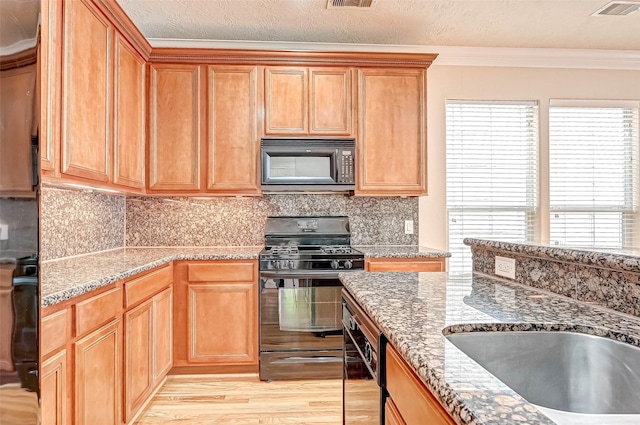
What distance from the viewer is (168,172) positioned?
3004mm

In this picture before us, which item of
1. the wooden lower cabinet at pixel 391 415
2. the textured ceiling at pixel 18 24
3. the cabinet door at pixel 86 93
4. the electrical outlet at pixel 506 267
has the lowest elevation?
the wooden lower cabinet at pixel 391 415

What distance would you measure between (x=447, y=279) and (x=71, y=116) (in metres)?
1.90

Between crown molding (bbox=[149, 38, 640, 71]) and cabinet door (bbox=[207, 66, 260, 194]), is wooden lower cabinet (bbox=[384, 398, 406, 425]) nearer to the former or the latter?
cabinet door (bbox=[207, 66, 260, 194])

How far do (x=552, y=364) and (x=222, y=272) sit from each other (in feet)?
7.36

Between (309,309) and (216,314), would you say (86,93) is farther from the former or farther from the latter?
(309,309)

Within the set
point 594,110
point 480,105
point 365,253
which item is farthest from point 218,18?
point 594,110

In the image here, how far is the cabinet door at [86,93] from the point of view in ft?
6.15

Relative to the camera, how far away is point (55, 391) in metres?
1.40

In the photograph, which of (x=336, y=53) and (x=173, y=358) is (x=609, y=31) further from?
(x=173, y=358)

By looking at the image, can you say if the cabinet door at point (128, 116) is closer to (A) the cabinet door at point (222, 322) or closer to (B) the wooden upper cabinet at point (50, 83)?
(B) the wooden upper cabinet at point (50, 83)

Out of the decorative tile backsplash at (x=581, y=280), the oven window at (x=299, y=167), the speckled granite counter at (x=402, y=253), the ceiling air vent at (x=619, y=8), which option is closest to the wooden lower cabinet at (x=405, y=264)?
the speckled granite counter at (x=402, y=253)

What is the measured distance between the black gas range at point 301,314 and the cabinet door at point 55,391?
143 centimetres

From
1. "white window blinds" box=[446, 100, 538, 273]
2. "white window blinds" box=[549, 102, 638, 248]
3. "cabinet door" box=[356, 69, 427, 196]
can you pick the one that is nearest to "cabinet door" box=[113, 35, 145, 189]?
"cabinet door" box=[356, 69, 427, 196]

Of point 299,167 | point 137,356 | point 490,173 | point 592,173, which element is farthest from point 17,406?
point 592,173
